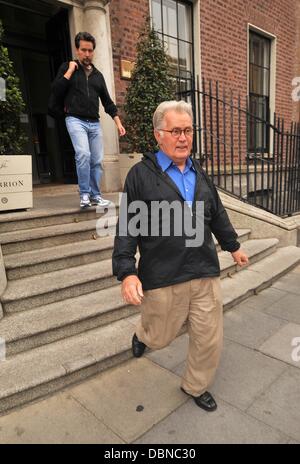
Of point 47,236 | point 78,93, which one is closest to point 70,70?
point 78,93

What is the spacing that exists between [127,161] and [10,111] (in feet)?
6.94

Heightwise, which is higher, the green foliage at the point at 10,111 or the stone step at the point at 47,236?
the green foliage at the point at 10,111

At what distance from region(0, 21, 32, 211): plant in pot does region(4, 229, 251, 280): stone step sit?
0.75 meters

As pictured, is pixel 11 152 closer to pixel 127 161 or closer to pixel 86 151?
pixel 86 151

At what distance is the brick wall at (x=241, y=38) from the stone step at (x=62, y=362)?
625 centimetres

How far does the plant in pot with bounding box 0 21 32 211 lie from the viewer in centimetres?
355

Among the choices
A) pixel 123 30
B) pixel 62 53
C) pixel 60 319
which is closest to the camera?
pixel 60 319

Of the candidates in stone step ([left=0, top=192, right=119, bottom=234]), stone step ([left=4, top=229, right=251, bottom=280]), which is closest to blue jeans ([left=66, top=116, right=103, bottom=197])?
stone step ([left=0, top=192, right=119, bottom=234])

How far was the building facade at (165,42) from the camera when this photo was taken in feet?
17.4

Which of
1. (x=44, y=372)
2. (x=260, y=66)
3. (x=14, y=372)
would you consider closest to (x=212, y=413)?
(x=44, y=372)

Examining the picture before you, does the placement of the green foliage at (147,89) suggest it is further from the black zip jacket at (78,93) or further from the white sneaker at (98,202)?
the white sneaker at (98,202)

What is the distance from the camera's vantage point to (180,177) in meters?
1.95

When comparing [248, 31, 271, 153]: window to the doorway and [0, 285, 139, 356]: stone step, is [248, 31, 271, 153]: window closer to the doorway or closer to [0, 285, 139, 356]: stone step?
the doorway

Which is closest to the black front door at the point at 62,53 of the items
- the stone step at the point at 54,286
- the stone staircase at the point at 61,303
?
the stone staircase at the point at 61,303
